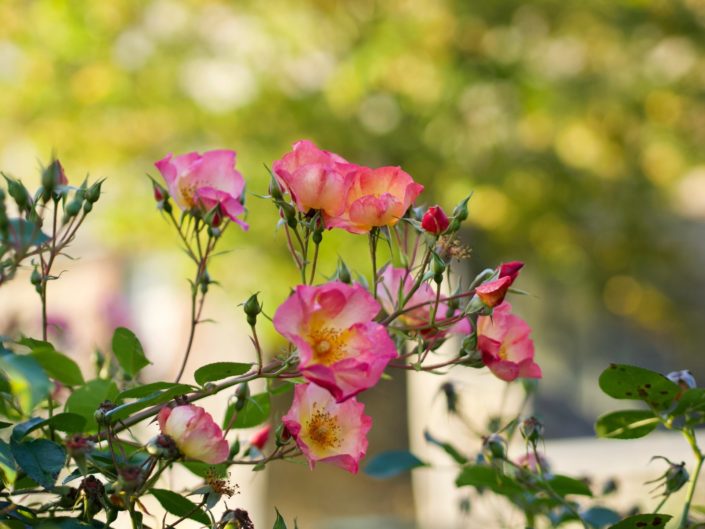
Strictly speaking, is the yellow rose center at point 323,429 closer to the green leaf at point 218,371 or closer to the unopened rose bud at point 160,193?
the green leaf at point 218,371

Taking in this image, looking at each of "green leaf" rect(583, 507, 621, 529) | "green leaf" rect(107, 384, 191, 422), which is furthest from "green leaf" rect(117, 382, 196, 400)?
"green leaf" rect(583, 507, 621, 529)

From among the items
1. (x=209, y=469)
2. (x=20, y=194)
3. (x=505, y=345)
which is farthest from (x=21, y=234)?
(x=505, y=345)

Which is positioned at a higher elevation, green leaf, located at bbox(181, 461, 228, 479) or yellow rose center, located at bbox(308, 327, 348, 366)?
yellow rose center, located at bbox(308, 327, 348, 366)

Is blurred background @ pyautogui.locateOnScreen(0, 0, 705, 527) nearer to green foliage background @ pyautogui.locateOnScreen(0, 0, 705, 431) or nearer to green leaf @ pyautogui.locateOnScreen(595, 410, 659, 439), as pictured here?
green foliage background @ pyautogui.locateOnScreen(0, 0, 705, 431)

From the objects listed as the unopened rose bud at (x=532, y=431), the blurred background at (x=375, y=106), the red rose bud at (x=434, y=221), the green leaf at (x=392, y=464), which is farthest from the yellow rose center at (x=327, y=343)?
the blurred background at (x=375, y=106)

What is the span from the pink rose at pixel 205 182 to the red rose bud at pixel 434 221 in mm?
124

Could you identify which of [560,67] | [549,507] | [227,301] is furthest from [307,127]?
[549,507]

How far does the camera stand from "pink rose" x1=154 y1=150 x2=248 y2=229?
0.61m

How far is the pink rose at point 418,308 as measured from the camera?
1.87ft

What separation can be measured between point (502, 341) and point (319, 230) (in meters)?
0.13

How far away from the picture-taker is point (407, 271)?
574 mm

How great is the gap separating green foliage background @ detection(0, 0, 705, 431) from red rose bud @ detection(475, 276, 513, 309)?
4.05m

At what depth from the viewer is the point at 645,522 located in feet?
1.77

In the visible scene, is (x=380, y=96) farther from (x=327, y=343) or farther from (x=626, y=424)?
(x=327, y=343)
